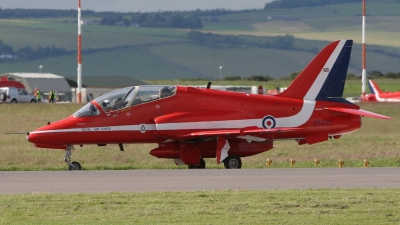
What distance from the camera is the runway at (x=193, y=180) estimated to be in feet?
47.8

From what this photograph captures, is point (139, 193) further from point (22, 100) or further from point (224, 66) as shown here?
point (224, 66)

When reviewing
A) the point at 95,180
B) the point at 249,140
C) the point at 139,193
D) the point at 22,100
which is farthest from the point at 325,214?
the point at 22,100

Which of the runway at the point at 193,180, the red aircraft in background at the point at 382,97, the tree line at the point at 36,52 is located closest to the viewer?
the runway at the point at 193,180

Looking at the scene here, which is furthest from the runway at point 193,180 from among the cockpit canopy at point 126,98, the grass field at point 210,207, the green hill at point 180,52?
the green hill at point 180,52

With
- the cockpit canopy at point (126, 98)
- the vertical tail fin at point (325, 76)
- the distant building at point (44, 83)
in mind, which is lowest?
the distant building at point (44, 83)

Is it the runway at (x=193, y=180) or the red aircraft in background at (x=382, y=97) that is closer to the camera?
the runway at (x=193, y=180)

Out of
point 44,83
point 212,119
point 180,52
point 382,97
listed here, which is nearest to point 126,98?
point 212,119

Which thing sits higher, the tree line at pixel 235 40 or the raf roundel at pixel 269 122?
the tree line at pixel 235 40

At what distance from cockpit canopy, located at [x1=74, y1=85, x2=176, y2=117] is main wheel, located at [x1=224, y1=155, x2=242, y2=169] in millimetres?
2115

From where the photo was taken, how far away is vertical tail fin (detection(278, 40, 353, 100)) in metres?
21.0

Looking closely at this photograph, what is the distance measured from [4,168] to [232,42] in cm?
16177

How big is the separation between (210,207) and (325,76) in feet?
32.2

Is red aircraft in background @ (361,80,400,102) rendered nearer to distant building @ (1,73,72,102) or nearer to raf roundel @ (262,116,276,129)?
distant building @ (1,73,72,102)

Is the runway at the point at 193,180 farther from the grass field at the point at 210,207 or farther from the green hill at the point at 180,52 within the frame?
the green hill at the point at 180,52
